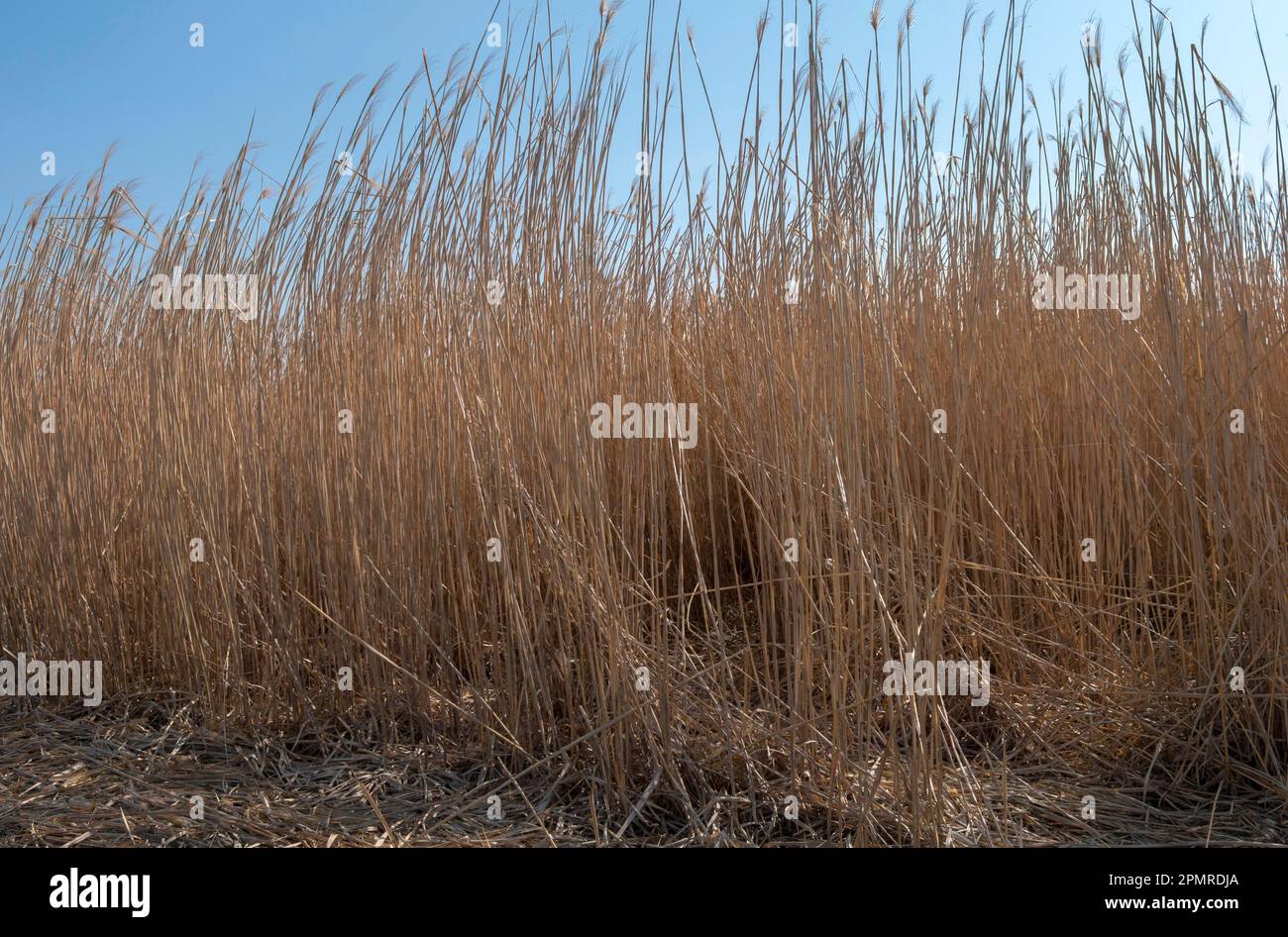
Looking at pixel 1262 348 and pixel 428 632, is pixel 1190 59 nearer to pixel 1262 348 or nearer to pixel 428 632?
pixel 1262 348

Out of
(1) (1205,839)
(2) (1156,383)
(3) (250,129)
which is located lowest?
(1) (1205,839)

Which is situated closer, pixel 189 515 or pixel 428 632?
pixel 428 632

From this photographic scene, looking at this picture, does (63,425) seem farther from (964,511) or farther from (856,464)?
(964,511)

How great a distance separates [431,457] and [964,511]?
1.07 meters

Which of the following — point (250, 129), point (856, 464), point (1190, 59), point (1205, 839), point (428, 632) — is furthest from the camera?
point (250, 129)

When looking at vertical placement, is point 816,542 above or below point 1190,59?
below

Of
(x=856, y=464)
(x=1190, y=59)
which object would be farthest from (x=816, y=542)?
(x=1190, y=59)

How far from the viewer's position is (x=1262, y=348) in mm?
1705

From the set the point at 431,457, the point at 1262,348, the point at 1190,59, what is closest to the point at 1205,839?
the point at 1262,348

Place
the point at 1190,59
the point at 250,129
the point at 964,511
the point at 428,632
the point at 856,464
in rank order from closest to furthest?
the point at 856,464 → the point at 1190,59 → the point at 428,632 → the point at 964,511 → the point at 250,129

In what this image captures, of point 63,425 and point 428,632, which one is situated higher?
point 63,425

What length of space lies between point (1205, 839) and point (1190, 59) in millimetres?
1246

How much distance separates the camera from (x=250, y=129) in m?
2.01

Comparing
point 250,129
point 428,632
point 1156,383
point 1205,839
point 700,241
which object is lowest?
point 1205,839
